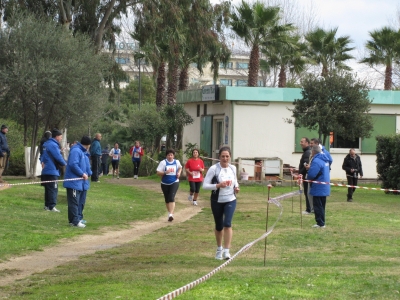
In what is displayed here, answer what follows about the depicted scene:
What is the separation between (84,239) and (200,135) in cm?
2231

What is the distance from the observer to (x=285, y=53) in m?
42.5

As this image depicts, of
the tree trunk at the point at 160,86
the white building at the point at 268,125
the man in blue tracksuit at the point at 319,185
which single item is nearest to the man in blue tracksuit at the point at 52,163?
the man in blue tracksuit at the point at 319,185

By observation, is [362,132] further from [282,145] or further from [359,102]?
[282,145]

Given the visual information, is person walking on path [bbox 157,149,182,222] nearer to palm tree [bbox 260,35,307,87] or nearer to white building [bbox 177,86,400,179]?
white building [bbox 177,86,400,179]

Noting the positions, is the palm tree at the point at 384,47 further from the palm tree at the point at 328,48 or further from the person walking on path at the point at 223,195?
the person walking on path at the point at 223,195

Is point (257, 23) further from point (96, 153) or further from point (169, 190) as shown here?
point (169, 190)

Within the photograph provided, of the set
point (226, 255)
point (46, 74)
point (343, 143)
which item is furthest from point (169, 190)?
point (343, 143)

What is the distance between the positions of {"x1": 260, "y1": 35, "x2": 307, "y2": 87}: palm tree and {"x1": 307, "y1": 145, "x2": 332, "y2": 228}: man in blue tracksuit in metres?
22.7

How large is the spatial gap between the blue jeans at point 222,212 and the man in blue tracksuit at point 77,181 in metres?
4.62

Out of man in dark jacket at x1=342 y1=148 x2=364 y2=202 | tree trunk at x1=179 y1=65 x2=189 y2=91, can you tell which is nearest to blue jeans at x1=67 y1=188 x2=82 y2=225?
man in dark jacket at x1=342 y1=148 x2=364 y2=202

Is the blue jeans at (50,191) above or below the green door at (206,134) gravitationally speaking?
below

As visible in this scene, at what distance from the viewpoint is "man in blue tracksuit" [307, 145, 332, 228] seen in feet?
54.7

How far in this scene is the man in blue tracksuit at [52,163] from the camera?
696 inches

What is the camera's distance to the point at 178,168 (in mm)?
18109
